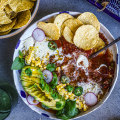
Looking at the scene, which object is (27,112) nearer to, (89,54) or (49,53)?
(49,53)

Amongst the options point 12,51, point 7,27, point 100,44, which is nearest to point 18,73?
point 12,51

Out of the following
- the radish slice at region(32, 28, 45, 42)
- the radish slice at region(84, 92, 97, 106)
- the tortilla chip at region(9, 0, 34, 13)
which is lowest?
the radish slice at region(84, 92, 97, 106)

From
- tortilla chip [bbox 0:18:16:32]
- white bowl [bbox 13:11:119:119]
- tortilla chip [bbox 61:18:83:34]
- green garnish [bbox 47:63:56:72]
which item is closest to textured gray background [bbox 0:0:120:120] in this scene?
white bowl [bbox 13:11:119:119]

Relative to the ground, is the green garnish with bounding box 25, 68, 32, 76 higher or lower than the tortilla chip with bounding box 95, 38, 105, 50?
lower

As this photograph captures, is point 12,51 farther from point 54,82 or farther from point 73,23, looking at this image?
point 73,23

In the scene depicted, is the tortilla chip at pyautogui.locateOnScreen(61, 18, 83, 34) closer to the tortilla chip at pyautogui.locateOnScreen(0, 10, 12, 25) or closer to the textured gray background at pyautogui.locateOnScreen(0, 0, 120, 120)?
the textured gray background at pyautogui.locateOnScreen(0, 0, 120, 120)
